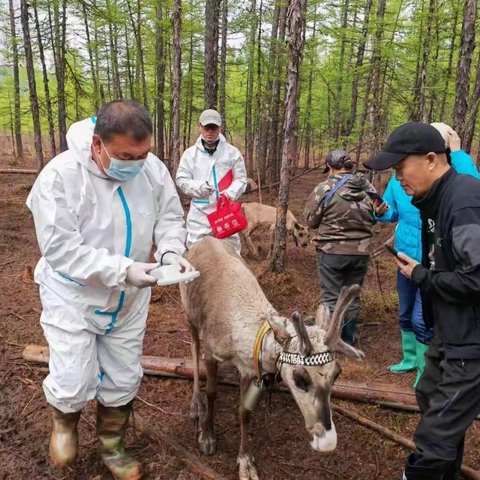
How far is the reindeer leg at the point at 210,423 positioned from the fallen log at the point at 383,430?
1.18 m

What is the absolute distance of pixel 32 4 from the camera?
11344 millimetres

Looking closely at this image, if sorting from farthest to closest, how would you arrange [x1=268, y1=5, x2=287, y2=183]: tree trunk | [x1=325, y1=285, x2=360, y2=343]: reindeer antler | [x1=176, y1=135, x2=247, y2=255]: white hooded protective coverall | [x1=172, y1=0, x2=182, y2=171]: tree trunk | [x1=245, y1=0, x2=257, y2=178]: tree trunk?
[x1=245, y1=0, x2=257, y2=178]: tree trunk < [x1=268, y1=5, x2=287, y2=183]: tree trunk < [x1=172, y1=0, x2=182, y2=171]: tree trunk < [x1=176, y1=135, x2=247, y2=255]: white hooded protective coverall < [x1=325, y1=285, x2=360, y2=343]: reindeer antler

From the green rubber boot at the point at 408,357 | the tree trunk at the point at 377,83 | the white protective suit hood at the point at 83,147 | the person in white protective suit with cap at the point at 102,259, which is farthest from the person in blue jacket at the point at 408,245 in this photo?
the tree trunk at the point at 377,83

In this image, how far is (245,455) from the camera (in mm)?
3273

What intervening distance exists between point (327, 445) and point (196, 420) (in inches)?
69.8

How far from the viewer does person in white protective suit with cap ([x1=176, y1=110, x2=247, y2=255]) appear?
538cm

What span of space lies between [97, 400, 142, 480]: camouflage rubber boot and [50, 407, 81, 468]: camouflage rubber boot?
229 mm

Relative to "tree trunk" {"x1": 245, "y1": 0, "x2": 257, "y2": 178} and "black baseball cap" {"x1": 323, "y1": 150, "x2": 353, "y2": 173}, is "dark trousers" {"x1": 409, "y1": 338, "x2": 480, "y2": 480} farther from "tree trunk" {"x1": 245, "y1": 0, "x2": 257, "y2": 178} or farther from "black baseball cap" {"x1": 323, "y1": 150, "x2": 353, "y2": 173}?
"tree trunk" {"x1": 245, "y1": 0, "x2": 257, "y2": 178}

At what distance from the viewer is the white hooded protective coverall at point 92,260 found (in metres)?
2.45

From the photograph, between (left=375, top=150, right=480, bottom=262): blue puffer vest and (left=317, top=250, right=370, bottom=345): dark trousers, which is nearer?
(left=375, top=150, right=480, bottom=262): blue puffer vest

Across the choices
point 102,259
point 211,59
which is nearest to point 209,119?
point 102,259

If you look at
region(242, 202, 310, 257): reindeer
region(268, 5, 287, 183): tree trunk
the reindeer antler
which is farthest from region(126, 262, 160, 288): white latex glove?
region(268, 5, 287, 183): tree trunk

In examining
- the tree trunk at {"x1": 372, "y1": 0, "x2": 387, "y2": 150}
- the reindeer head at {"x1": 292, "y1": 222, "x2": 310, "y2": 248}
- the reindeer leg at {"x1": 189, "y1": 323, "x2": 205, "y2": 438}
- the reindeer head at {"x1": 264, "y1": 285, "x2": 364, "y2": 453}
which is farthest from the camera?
the tree trunk at {"x1": 372, "y1": 0, "x2": 387, "y2": 150}

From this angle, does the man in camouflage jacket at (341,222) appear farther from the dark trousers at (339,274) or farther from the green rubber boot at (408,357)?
the green rubber boot at (408,357)
